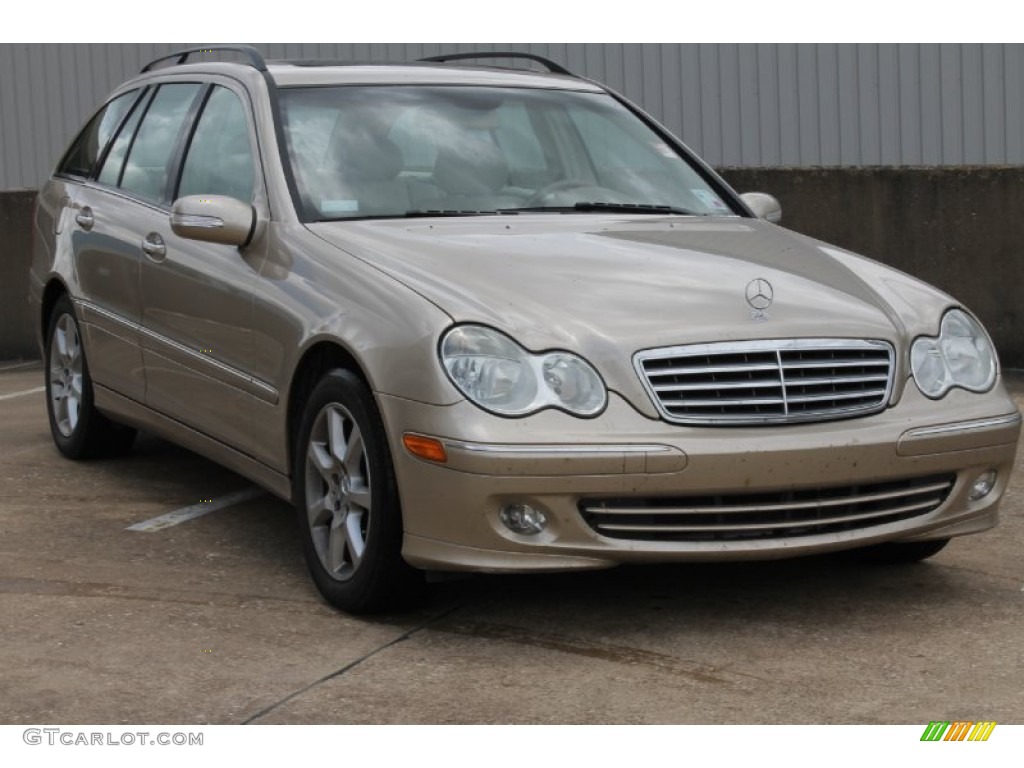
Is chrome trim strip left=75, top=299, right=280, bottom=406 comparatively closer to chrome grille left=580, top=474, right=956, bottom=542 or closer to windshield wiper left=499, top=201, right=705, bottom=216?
windshield wiper left=499, top=201, right=705, bottom=216

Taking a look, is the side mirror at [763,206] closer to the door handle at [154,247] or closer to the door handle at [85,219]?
the door handle at [154,247]

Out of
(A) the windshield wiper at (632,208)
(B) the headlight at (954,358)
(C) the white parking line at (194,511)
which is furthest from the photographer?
(C) the white parking line at (194,511)

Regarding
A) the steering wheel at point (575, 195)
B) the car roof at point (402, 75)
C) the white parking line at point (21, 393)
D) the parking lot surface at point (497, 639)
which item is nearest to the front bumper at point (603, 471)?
the parking lot surface at point (497, 639)

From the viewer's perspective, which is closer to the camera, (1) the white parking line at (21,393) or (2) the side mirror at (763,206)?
(2) the side mirror at (763,206)

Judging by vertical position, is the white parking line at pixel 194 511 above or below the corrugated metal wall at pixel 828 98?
below

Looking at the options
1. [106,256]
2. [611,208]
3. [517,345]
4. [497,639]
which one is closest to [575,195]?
[611,208]

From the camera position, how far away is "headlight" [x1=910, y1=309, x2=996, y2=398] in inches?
209

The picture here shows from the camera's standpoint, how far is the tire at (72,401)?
7582mm

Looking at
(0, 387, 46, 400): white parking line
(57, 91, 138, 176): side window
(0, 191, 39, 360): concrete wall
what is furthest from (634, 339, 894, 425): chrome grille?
(0, 191, 39, 360): concrete wall

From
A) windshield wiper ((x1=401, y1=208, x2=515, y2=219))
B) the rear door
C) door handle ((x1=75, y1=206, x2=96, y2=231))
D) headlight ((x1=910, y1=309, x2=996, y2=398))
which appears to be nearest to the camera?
headlight ((x1=910, y1=309, x2=996, y2=398))

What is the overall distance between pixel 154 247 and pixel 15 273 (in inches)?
232

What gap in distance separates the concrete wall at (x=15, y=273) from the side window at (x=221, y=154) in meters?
5.76

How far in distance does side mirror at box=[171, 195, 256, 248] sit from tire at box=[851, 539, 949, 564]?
7.15 ft

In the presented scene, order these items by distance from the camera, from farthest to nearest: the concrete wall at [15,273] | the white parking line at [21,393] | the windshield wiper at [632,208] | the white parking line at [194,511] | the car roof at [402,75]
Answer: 1. the concrete wall at [15,273]
2. the white parking line at [21,393]
3. the white parking line at [194,511]
4. the car roof at [402,75]
5. the windshield wiper at [632,208]
